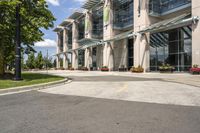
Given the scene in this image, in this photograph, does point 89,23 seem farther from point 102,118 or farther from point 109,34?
point 102,118

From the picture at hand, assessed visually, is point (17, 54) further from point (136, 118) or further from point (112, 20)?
point (112, 20)

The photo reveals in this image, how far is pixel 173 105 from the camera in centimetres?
736

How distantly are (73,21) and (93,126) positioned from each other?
201 ft

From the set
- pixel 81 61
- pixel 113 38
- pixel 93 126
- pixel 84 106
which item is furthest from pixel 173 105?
pixel 81 61

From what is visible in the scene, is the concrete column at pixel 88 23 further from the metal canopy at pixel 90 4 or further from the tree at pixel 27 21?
the tree at pixel 27 21

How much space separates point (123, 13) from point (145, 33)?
12411mm

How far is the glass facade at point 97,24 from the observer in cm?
5338

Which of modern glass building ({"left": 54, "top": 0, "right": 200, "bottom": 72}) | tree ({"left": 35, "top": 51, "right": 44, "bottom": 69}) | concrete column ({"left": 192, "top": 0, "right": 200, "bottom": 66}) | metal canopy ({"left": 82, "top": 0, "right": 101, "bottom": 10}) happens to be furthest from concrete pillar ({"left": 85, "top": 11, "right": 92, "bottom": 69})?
tree ({"left": 35, "top": 51, "right": 44, "bottom": 69})

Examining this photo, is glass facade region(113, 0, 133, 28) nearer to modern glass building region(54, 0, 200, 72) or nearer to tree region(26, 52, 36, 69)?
modern glass building region(54, 0, 200, 72)

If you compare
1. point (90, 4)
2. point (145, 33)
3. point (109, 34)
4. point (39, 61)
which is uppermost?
point (90, 4)

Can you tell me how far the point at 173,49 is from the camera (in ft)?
111

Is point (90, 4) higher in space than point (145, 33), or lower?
higher

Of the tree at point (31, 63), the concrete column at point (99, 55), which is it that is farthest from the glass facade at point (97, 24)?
the tree at point (31, 63)

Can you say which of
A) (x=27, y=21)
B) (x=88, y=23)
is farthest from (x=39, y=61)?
(x=27, y=21)
